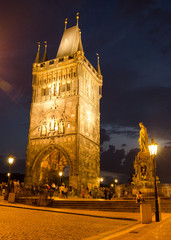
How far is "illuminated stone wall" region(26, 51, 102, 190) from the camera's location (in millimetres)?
34156

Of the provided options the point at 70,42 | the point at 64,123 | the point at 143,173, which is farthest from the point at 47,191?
the point at 70,42

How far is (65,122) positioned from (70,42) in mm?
15993

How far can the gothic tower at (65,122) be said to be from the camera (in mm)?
34188

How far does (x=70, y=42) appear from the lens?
1700 inches

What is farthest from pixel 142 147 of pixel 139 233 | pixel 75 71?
pixel 75 71

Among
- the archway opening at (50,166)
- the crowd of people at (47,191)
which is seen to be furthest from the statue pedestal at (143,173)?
the archway opening at (50,166)

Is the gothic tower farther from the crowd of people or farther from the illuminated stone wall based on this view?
the crowd of people

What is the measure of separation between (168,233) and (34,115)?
32.1 metres

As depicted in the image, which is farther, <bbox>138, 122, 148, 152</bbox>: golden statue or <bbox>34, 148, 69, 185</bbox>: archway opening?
<bbox>34, 148, 69, 185</bbox>: archway opening

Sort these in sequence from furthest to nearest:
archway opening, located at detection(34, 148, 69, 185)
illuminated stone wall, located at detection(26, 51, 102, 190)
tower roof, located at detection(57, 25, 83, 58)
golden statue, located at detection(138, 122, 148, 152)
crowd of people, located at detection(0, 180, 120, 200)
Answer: tower roof, located at detection(57, 25, 83, 58) < archway opening, located at detection(34, 148, 69, 185) < illuminated stone wall, located at detection(26, 51, 102, 190) < golden statue, located at detection(138, 122, 148, 152) < crowd of people, located at detection(0, 180, 120, 200)

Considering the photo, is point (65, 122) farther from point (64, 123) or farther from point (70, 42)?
point (70, 42)

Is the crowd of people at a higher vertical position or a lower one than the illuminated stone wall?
lower

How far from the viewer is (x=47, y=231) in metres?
8.70

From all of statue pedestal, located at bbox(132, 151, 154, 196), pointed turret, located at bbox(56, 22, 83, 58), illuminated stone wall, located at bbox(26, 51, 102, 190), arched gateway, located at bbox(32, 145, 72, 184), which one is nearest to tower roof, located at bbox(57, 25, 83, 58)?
pointed turret, located at bbox(56, 22, 83, 58)
